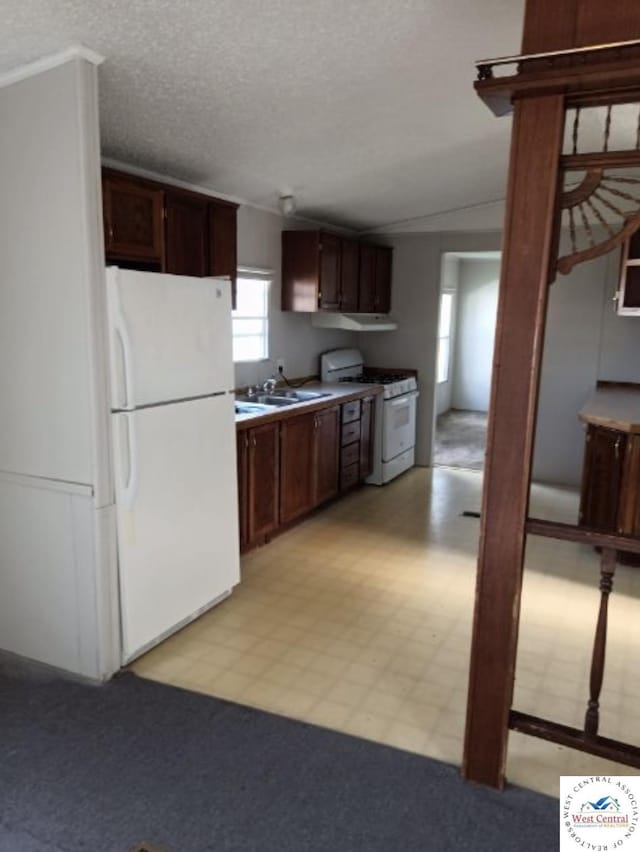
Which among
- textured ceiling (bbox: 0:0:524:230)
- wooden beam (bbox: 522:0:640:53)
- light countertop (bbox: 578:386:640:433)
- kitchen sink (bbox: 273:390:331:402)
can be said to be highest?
textured ceiling (bbox: 0:0:524:230)

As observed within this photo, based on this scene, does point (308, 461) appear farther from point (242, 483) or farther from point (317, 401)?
point (242, 483)

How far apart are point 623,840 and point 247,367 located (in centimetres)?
372

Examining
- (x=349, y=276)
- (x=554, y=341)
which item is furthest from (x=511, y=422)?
(x=554, y=341)

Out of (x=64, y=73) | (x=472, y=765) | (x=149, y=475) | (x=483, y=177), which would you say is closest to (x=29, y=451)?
(x=149, y=475)

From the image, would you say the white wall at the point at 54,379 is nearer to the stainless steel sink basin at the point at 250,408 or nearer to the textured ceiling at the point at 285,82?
the textured ceiling at the point at 285,82

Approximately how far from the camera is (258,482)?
12.8 feet

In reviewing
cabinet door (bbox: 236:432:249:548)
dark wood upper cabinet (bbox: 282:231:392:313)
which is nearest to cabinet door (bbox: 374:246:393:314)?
dark wood upper cabinet (bbox: 282:231:392:313)

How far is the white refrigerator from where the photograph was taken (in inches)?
99.8

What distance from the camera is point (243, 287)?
476cm

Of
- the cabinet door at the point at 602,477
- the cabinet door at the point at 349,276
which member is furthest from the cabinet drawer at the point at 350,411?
the cabinet door at the point at 602,477

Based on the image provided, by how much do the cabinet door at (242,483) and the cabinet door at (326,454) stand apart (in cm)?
87

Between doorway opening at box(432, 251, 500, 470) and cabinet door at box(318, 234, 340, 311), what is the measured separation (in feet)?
11.5

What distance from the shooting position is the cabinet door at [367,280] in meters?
5.68

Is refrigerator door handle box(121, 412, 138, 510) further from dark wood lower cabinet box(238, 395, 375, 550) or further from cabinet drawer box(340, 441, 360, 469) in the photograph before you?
cabinet drawer box(340, 441, 360, 469)
